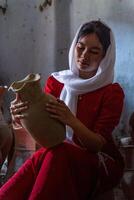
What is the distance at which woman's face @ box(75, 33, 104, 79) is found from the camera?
5.19ft

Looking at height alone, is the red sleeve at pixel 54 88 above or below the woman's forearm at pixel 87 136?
above

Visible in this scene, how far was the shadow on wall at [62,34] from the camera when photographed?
2527mm

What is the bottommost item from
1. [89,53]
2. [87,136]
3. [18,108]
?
[87,136]

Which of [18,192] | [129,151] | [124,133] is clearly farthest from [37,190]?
[124,133]

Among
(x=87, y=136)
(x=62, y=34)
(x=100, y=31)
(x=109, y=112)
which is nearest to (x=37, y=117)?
(x=87, y=136)

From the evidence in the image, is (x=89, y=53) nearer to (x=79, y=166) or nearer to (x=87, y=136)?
(x=87, y=136)

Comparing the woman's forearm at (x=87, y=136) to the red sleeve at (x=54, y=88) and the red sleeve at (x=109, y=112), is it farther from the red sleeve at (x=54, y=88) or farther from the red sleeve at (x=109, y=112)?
the red sleeve at (x=54, y=88)

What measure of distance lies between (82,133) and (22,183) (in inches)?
10.7

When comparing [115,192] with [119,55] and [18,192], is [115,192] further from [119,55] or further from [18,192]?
[119,55]

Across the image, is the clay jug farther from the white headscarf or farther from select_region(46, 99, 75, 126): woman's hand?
the white headscarf

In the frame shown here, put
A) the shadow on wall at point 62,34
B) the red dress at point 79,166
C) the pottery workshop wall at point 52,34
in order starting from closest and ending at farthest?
the red dress at point 79,166 < the pottery workshop wall at point 52,34 < the shadow on wall at point 62,34

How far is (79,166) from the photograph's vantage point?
1.38 m

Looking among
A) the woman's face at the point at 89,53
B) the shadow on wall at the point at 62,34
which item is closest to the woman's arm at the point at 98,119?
the woman's face at the point at 89,53

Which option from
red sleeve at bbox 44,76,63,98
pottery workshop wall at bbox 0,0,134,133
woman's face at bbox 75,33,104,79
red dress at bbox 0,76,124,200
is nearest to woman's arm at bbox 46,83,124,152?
red dress at bbox 0,76,124,200
